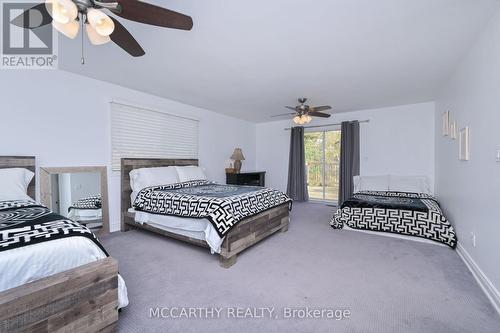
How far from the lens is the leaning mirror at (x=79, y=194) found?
2873mm

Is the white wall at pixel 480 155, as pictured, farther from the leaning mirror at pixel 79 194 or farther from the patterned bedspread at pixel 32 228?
the leaning mirror at pixel 79 194

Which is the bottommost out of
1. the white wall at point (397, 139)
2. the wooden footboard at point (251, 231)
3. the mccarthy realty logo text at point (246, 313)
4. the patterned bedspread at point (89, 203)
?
the mccarthy realty logo text at point (246, 313)

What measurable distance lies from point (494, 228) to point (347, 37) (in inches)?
79.9

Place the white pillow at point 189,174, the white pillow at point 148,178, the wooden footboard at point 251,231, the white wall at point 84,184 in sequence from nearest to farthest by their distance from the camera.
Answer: the wooden footboard at point 251,231
the white wall at point 84,184
the white pillow at point 148,178
the white pillow at point 189,174

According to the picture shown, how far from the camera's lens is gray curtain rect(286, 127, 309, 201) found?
5926 millimetres

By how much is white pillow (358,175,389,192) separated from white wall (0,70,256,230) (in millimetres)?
4315

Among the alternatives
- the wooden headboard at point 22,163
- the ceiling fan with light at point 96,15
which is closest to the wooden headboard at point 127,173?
the wooden headboard at point 22,163

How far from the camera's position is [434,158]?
4430mm

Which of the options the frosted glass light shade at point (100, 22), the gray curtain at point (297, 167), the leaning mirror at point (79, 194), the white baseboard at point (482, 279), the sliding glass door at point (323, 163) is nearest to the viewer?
the frosted glass light shade at point (100, 22)

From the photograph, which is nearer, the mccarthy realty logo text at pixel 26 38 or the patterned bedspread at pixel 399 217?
the mccarthy realty logo text at pixel 26 38

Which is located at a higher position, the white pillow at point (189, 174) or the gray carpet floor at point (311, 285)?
the white pillow at point (189, 174)

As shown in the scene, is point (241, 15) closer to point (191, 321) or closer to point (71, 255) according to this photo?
point (71, 255)

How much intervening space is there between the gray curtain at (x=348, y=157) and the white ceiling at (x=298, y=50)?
1289mm

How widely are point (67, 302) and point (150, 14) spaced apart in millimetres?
1687
